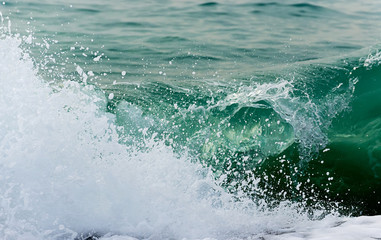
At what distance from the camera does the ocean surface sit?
3.95 m

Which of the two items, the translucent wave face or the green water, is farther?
the green water

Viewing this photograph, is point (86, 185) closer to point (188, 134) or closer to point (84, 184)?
point (84, 184)

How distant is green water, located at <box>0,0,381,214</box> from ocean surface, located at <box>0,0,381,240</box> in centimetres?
2

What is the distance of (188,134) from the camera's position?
5590 mm

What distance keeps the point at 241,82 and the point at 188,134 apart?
1.78 meters

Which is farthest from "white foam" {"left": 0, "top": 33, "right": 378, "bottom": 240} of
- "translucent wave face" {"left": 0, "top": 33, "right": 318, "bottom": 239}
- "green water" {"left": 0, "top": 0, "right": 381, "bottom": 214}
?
"green water" {"left": 0, "top": 0, "right": 381, "bottom": 214}

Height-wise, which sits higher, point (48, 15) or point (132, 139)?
point (48, 15)

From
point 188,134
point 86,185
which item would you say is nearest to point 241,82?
point 188,134

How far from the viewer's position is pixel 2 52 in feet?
15.0

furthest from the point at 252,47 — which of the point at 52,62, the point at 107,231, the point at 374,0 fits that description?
the point at 107,231

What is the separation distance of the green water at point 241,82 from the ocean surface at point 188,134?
0.07 feet

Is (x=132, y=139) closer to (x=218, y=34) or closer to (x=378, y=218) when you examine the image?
(x=378, y=218)

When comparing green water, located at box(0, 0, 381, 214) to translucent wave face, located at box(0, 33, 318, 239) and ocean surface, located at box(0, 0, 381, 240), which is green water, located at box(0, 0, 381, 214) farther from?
translucent wave face, located at box(0, 33, 318, 239)

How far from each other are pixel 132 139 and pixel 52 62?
10.1 feet
